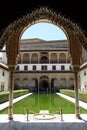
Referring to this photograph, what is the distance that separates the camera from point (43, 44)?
48781 millimetres

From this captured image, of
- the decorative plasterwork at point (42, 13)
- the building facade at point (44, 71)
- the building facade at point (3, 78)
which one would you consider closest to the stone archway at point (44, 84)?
the building facade at point (44, 71)

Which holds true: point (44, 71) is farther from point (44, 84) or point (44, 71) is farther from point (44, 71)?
point (44, 84)

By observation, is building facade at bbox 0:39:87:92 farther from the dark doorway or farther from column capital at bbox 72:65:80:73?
column capital at bbox 72:65:80:73

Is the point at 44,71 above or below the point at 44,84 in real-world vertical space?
above

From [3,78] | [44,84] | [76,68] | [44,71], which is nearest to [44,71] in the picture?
[44,71]

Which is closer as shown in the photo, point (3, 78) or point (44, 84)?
point (3, 78)

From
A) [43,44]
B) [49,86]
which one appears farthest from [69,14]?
[43,44]

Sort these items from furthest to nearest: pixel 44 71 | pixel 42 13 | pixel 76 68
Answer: pixel 44 71 < pixel 76 68 < pixel 42 13

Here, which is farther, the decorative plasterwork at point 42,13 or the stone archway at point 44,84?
the stone archway at point 44,84

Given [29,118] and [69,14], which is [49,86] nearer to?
[29,118]

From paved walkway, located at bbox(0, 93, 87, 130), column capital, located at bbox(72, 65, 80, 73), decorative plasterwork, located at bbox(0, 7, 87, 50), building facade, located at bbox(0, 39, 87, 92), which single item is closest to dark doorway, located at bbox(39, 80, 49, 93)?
building facade, located at bbox(0, 39, 87, 92)

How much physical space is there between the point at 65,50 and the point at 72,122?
34.9 meters

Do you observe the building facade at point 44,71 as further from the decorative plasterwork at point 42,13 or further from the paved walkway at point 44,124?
the decorative plasterwork at point 42,13

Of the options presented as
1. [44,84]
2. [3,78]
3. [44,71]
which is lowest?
[44,84]
